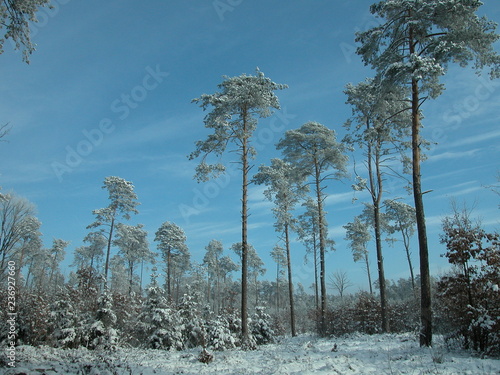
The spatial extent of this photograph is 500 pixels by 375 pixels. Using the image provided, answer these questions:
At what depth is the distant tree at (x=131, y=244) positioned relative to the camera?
2977cm

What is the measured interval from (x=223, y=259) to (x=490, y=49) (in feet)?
158

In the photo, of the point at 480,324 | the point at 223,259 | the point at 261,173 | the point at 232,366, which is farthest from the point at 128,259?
the point at 480,324

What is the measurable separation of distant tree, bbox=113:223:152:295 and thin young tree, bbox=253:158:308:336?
12759 mm

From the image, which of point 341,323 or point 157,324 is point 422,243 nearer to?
point 157,324

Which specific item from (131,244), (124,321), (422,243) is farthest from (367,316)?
(131,244)

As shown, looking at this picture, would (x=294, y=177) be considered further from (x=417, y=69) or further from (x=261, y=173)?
(x=417, y=69)

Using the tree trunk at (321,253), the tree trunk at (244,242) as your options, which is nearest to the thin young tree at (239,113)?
the tree trunk at (244,242)

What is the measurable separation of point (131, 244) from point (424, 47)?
1321 inches

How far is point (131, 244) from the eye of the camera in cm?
3534

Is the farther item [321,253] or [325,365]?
[321,253]

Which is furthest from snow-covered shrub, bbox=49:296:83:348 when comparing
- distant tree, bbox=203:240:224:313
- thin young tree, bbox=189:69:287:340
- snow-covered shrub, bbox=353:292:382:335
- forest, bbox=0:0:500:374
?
distant tree, bbox=203:240:224:313

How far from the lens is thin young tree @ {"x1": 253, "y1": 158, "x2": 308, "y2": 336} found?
18.3 meters

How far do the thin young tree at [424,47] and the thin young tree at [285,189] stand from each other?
8696mm

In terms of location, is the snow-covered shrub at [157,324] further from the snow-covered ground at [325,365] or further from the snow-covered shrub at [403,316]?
the snow-covered shrub at [403,316]
